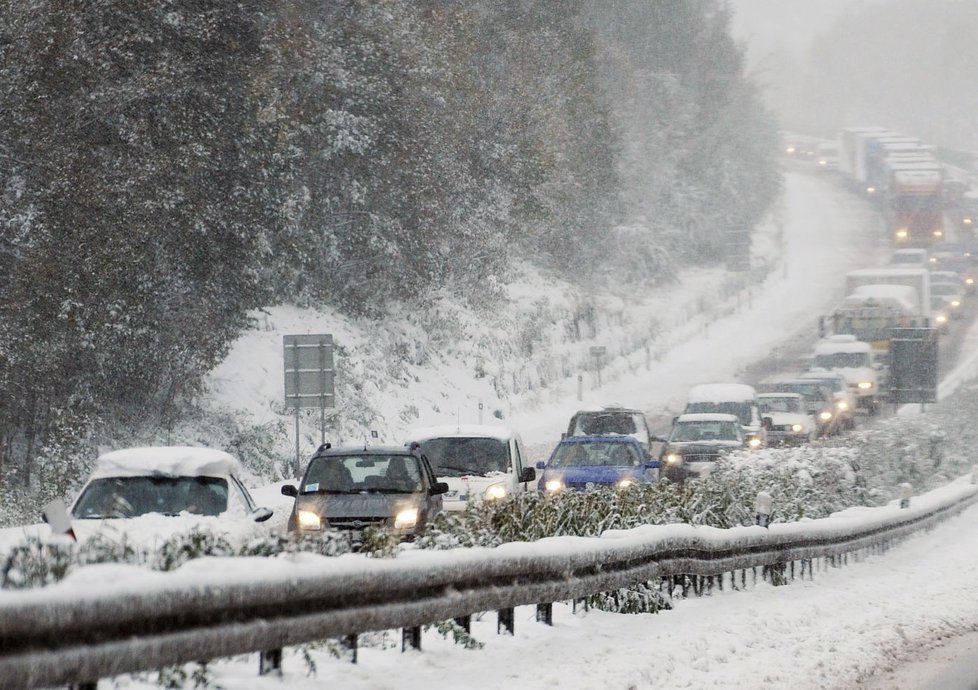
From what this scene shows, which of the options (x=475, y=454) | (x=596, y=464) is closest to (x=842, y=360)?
(x=596, y=464)

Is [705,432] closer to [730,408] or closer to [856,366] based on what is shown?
[730,408]

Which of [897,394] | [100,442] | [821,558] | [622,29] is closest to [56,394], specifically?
[100,442]

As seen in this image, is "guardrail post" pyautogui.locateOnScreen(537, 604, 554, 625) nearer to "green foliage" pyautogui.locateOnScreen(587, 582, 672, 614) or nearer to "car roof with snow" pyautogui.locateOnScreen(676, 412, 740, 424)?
"green foliage" pyautogui.locateOnScreen(587, 582, 672, 614)

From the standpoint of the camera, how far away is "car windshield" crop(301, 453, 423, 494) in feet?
57.3

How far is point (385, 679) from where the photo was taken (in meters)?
8.15

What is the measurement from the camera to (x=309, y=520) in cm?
1692

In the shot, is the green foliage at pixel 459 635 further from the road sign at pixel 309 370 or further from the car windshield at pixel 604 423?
the road sign at pixel 309 370

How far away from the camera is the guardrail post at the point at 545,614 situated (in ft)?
Answer: 36.3

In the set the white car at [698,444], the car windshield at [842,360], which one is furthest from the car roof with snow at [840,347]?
the white car at [698,444]

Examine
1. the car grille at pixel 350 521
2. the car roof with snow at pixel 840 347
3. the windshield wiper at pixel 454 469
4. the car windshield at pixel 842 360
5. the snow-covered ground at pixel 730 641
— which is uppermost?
the car roof with snow at pixel 840 347

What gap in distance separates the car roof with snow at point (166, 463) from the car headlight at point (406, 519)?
8.26ft

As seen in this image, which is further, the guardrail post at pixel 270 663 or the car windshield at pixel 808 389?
the car windshield at pixel 808 389

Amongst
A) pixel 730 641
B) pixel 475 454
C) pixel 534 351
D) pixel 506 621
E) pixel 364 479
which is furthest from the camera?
pixel 534 351

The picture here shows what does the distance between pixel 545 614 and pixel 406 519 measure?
576 centimetres
